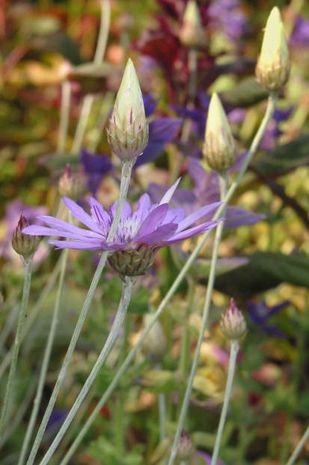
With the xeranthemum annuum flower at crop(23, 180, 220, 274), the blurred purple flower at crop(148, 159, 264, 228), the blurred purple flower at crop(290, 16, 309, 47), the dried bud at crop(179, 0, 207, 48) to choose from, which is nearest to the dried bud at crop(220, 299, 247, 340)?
the xeranthemum annuum flower at crop(23, 180, 220, 274)

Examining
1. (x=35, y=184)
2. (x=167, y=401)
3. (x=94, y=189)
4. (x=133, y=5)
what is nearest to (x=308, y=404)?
(x=167, y=401)

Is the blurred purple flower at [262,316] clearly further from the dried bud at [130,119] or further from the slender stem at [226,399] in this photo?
the dried bud at [130,119]

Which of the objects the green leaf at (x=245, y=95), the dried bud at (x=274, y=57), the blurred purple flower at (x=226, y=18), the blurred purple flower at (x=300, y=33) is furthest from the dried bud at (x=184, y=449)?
the blurred purple flower at (x=300, y=33)

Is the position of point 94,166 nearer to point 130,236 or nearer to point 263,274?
point 263,274

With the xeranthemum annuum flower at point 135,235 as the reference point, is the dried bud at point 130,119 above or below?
above

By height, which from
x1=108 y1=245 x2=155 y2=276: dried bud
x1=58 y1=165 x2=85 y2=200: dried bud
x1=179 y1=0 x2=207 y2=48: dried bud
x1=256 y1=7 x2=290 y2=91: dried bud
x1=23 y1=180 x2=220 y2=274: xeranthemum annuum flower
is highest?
x1=179 y1=0 x2=207 y2=48: dried bud

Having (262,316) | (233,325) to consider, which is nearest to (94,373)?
(233,325)

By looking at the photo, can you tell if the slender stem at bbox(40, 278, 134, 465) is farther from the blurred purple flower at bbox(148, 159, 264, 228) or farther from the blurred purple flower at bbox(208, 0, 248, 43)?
the blurred purple flower at bbox(208, 0, 248, 43)
